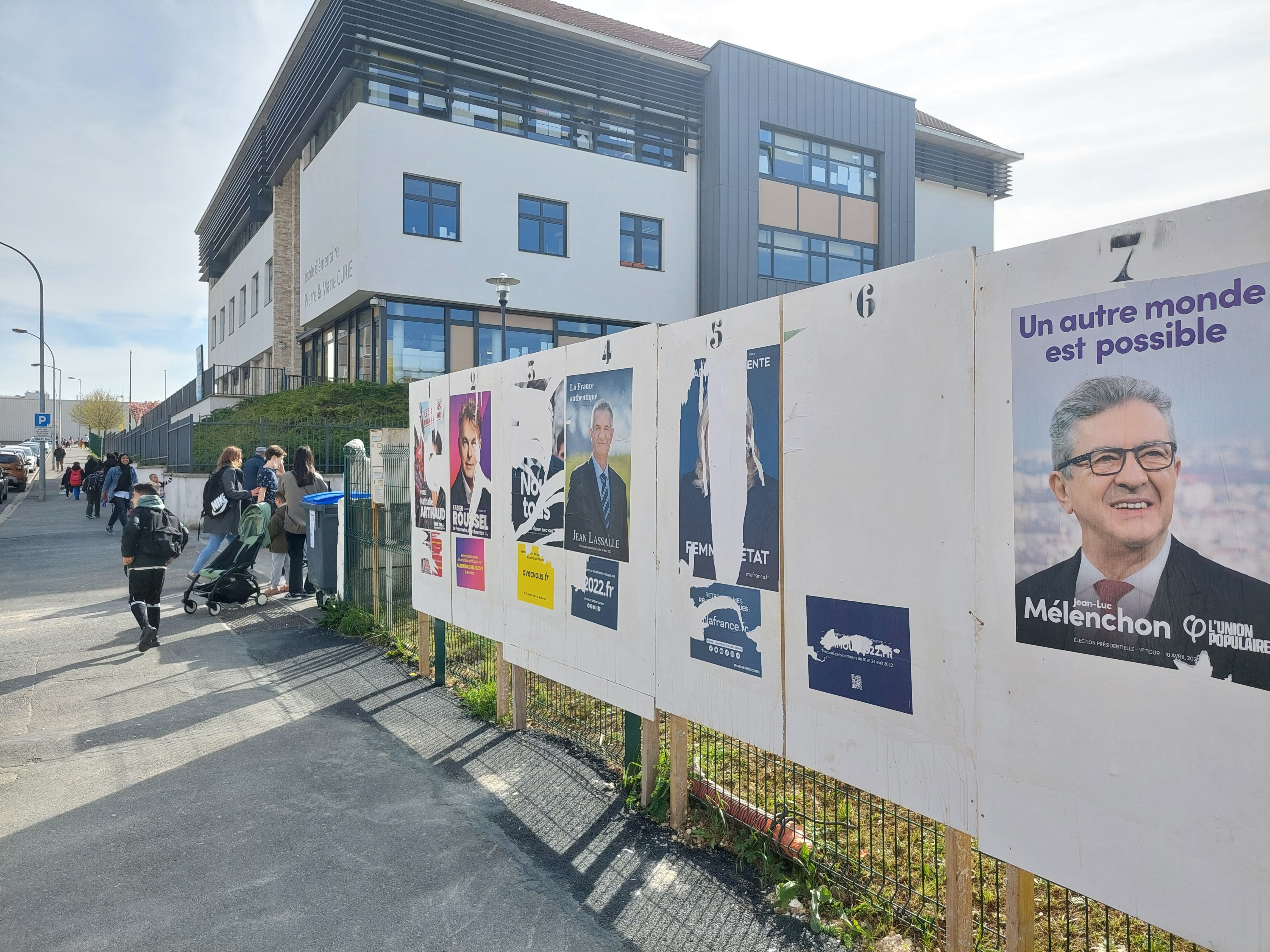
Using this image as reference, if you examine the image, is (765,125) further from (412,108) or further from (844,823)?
(844,823)

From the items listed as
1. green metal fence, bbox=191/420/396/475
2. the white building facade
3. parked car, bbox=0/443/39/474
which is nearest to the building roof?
the white building facade

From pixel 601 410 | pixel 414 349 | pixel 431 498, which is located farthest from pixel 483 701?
pixel 414 349

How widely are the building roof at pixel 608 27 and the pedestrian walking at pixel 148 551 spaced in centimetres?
2034

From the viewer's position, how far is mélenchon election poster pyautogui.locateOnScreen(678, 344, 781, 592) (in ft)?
11.9

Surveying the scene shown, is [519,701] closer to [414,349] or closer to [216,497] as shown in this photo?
[216,497]

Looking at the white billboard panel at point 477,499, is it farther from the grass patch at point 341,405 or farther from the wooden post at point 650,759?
the grass patch at point 341,405

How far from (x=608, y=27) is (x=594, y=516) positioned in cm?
2817

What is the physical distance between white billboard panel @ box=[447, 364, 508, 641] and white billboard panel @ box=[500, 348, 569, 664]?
6 cm

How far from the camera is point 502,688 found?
6043 millimetres

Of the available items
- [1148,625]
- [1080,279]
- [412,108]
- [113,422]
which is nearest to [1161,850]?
[1148,625]

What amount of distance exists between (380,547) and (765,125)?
77.0 feet

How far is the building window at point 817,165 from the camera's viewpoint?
91.3 ft

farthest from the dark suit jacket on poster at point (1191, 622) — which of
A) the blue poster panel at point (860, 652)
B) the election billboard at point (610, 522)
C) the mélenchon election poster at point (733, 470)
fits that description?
the election billboard at point (610, 522)

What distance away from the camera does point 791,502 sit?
350 centimetres
